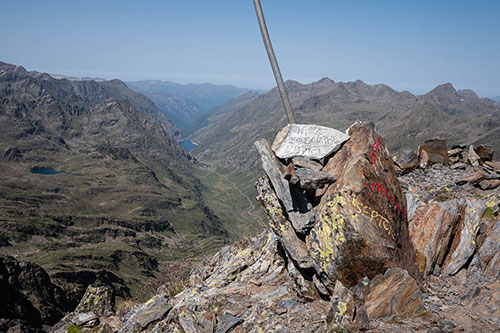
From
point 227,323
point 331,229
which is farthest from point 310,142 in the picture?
point 227,323

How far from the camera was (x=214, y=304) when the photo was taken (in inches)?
621

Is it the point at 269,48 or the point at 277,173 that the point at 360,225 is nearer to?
the point at 277,173

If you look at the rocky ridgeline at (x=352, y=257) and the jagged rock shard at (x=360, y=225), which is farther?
the jagged rock shard at (x=360, y=225)

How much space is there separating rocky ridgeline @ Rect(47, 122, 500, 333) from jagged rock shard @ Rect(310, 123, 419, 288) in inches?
1.7

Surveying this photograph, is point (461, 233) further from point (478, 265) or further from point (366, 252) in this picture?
point (366, 252)

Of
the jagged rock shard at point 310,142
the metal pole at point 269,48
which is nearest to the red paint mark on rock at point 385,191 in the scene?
the jagged rock shard at point 310,142

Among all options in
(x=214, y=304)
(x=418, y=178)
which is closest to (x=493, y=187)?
(x=418, y=178)

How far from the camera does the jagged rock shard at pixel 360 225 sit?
1202 cm

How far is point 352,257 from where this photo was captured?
11992mm

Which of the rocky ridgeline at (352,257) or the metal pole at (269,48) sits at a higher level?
the metal pole at (269,48)

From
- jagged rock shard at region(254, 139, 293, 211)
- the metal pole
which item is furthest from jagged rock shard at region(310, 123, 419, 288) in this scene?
the metal pole

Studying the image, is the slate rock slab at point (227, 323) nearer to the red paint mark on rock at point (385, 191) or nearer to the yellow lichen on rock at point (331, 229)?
the yellow lichen on rock at point (331, 229)

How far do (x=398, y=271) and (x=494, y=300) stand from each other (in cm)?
376

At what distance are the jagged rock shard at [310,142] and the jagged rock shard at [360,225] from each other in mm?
1088
